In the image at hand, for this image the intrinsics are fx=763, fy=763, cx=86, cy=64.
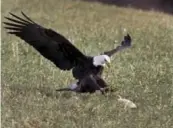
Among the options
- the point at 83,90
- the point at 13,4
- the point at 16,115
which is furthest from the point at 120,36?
the point at 16,115

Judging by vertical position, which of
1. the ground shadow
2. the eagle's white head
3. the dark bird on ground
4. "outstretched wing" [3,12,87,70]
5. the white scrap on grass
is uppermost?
the ground shadow

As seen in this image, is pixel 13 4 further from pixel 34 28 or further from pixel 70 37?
pixel 34 28

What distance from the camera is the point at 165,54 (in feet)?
33.8

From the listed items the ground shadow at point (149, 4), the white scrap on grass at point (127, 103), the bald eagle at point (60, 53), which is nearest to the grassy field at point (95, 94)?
the white scrap on grass at point (127, 103)

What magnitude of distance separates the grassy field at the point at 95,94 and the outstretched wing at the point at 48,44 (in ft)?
1.03

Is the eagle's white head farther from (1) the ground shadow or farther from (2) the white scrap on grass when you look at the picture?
(1) the ground shadow

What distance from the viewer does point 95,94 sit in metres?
7.22

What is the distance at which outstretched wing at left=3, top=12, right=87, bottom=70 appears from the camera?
7.40m

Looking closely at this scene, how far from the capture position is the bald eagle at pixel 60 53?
293 inches

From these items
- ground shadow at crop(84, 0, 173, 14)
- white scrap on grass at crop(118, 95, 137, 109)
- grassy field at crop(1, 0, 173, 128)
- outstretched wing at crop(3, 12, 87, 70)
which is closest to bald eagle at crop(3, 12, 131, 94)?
outstretched wing at crop(3, 12, 87, 70)

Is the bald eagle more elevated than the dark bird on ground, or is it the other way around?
the bald eagle

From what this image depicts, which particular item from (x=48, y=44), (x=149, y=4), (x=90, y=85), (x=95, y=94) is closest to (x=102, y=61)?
(x=90, y=85)

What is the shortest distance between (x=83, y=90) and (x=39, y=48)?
648 millimetres

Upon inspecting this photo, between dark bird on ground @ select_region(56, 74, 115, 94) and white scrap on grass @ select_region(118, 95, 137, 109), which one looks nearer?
white scrap on grass @ select_region(118, 95, 137, 109)
